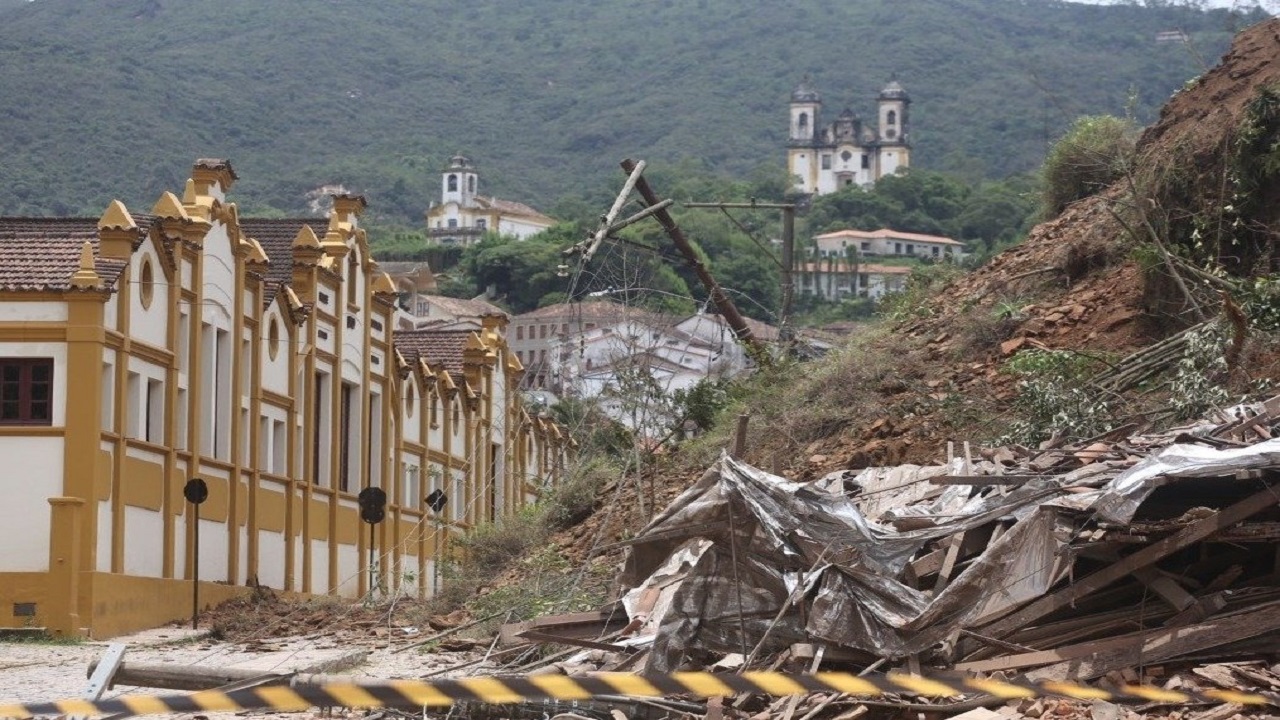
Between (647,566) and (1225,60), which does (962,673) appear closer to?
(647,566)

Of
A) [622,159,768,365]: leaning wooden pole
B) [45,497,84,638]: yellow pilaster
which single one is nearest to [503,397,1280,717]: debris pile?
[622,159,768,365]: leaning wooden pole

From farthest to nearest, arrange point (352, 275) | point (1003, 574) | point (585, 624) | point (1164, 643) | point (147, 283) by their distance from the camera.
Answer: point (352, 275)
point (147, 283)
point (585, 624)
point (1003, 574)
point (1164, 643)

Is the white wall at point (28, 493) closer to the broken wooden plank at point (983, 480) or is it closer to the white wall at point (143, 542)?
the white wall at point (143, 542)

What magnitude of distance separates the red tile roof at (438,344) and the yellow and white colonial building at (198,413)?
16.5 ft

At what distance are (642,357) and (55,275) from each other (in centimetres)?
927

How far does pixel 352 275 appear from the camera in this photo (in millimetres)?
43000

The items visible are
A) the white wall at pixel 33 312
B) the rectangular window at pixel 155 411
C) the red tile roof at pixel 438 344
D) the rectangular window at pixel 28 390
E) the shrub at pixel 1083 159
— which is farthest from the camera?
the red tile roof at pixel 438 344

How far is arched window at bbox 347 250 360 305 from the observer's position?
4252cm

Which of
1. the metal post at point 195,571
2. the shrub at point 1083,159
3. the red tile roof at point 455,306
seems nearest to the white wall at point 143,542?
the metal post at point 195,571

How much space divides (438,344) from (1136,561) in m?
43.3

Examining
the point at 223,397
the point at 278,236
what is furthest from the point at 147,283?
the point at 278,236

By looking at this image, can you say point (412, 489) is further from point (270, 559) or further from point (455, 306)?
point (455, 306)

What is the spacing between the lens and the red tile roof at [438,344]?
177ft

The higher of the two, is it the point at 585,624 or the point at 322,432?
the point at 322,432
